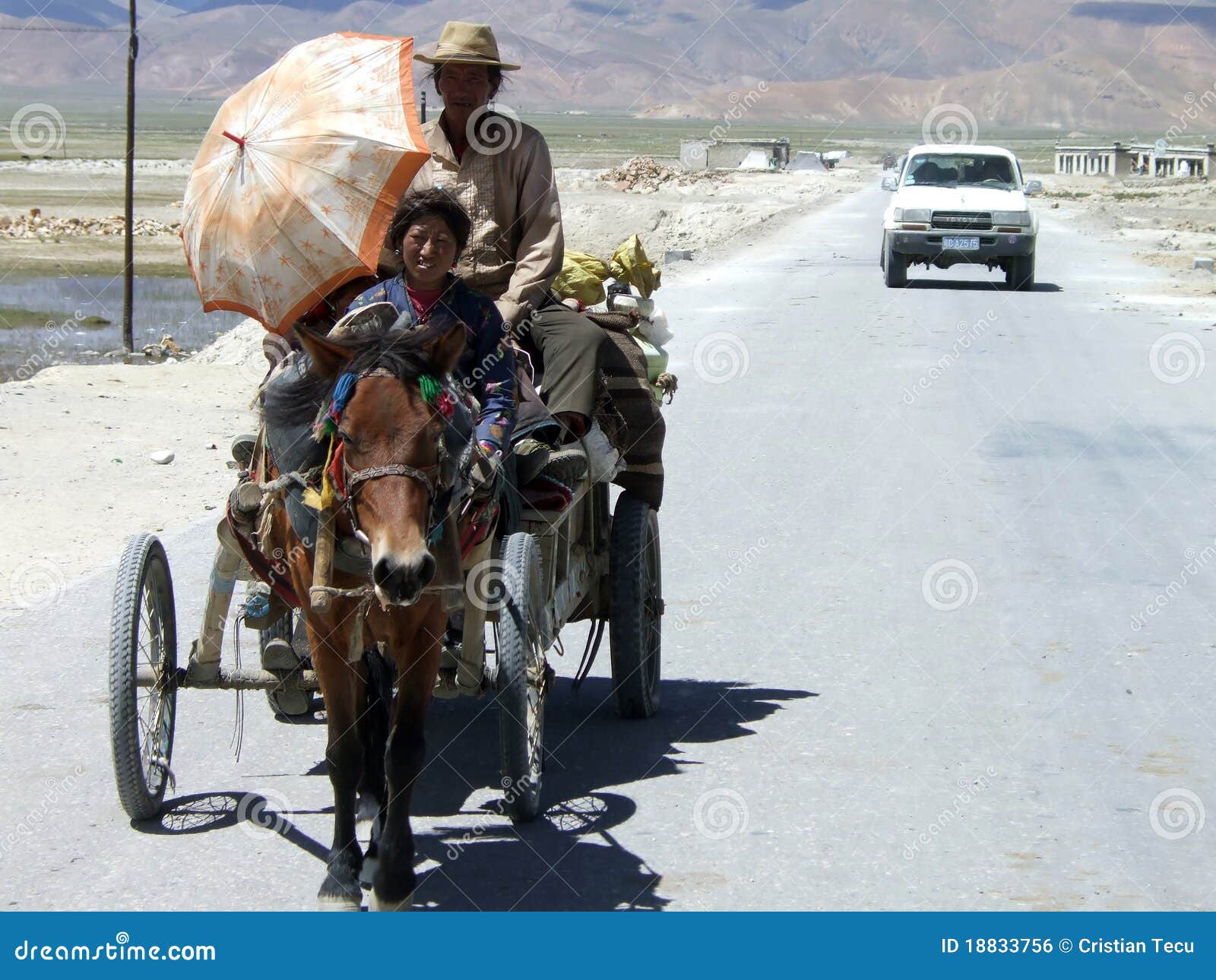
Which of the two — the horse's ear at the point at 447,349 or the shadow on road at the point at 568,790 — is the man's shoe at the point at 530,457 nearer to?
the horse's ear at the point at 447,349

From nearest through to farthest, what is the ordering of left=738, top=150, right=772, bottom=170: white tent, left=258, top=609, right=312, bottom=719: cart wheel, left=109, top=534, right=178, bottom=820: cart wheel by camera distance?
left=109, top=534, right=178, bottom=820: cart wheel → left=258, top=609, right=312, bottom=719: cart wheel → left=738, top=150, right=772, bottom=170: white tent

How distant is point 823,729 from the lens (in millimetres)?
6262

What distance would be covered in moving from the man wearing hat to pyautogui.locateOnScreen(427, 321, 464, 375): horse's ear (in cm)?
159

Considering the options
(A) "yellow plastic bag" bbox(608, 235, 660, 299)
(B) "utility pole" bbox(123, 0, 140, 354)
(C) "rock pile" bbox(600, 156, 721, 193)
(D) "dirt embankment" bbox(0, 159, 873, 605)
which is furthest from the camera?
(C) "rock pile" bbox(600, 156, 721, 193)

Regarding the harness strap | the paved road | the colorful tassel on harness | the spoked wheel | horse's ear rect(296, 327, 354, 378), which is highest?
the spoked wheel

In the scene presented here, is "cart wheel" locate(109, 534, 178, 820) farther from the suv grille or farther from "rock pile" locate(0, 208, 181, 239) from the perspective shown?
"rock pile" locate(0, 208, 181, 239)

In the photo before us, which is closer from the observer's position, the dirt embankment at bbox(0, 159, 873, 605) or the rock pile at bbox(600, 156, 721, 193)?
the dirt embankment at bbox(0, 159, 873, 605)

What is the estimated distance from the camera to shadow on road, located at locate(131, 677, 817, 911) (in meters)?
4.79

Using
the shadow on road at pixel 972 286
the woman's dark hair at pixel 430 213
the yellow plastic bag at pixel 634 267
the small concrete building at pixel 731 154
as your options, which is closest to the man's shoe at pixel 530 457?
the woman's dark hair at pixel 430 213

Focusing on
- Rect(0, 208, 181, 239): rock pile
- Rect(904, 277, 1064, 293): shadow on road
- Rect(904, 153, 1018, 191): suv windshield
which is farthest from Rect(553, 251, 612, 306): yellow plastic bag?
Rect(0, 208, 181, 239): rock pile

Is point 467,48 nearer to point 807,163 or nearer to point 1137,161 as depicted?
point 1137,161

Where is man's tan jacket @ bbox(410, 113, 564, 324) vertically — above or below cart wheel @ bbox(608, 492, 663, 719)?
above

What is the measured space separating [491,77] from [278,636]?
2.22 meters

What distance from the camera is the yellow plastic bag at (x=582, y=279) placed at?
659 cm
